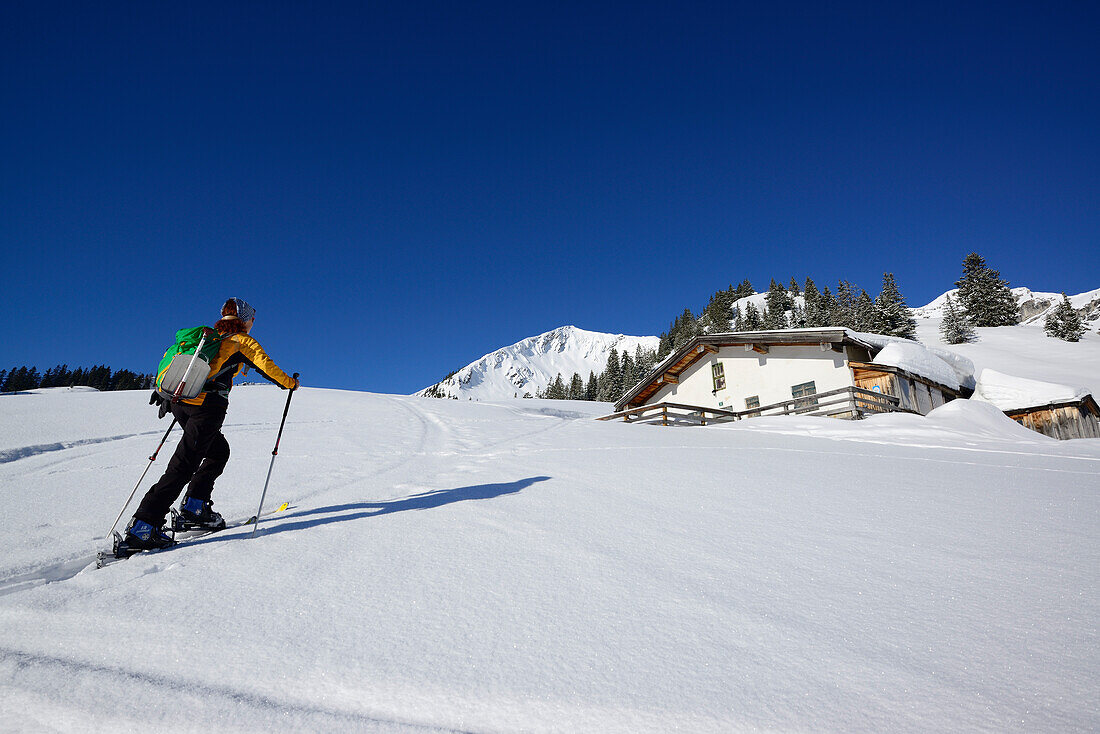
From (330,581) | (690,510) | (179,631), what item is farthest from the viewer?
(690,510)

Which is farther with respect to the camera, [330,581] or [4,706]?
[330,581]

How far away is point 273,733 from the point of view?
1.33m

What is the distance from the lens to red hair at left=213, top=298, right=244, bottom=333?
3.99 metres

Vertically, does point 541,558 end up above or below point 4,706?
above

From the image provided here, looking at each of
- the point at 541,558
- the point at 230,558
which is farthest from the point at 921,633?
the point at 230,558

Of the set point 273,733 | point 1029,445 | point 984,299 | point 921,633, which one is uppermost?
point 984,299

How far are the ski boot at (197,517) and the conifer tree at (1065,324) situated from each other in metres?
56.6

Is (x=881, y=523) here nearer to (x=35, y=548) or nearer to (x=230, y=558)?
(x=230, y=558)

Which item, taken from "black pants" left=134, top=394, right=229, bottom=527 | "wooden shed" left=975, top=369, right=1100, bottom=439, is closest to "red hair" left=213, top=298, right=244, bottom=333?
"black pants" left=134, top=394, right=229, bottom=527

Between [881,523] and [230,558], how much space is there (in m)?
4.55

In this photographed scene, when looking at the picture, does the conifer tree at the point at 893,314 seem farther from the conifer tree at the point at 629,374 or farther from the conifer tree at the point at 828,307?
the conifer tree at the point at 629,374

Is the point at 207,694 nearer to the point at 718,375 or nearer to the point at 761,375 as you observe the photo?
the point at 761,375

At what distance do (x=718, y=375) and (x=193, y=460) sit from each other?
2346cm

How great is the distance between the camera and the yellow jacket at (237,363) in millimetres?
3697
